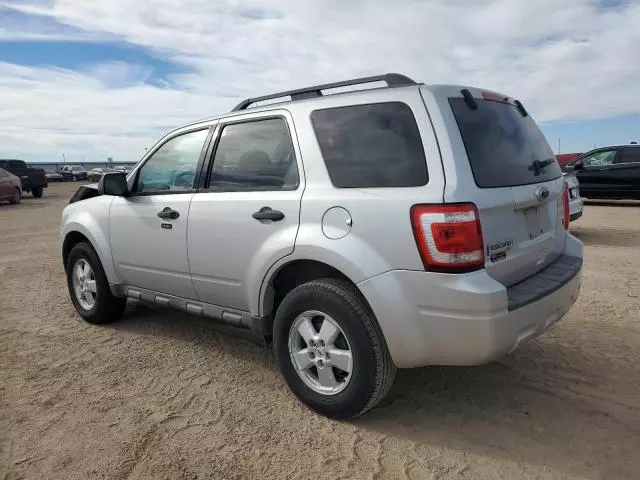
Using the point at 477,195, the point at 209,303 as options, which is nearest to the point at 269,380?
the point at 209,303

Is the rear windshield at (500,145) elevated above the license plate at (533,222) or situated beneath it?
elevated above

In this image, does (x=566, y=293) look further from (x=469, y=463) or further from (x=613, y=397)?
(x=469, y=463)

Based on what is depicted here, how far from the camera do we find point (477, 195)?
8.92ft

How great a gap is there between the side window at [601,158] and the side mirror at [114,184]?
12.3m

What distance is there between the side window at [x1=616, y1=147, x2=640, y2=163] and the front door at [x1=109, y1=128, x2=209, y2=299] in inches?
487

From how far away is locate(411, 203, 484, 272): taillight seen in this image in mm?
2639

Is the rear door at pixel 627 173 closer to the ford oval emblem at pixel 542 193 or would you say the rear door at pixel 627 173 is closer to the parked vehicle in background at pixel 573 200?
the parked vehicle in background at pixel 573 200

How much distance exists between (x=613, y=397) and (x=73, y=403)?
337cm

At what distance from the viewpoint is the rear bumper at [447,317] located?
2.62 meters

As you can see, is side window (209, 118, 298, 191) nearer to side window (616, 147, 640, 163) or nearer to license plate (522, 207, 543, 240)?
license plate (522, 207, 543, 240)

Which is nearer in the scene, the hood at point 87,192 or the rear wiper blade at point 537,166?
the rear wiper blade at point 537,166

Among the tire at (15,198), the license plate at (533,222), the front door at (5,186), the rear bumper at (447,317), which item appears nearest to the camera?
the rear bumper at (447,317)

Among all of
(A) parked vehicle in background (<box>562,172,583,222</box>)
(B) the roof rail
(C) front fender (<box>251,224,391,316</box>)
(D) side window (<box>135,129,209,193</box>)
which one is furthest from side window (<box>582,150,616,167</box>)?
(C) front fender (<box>251,224,391,316</box>)

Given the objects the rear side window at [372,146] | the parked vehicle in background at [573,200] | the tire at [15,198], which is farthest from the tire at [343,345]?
the tire at [15,198]
